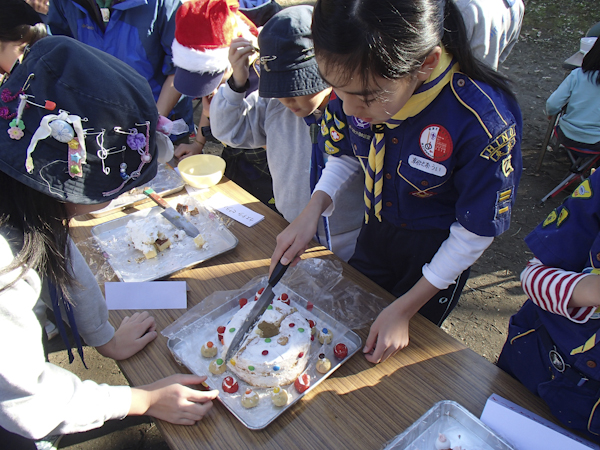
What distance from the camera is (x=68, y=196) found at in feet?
2.68

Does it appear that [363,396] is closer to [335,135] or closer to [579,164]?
[335,135]

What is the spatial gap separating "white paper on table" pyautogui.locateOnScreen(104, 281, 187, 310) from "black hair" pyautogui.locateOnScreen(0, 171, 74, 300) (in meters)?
0.44

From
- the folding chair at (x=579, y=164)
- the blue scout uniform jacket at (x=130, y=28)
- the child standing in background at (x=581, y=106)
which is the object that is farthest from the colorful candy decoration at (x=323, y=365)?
the folding chair at (x=579, y=164)

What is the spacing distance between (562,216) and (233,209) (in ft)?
4.01

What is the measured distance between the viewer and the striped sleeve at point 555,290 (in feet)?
3.19

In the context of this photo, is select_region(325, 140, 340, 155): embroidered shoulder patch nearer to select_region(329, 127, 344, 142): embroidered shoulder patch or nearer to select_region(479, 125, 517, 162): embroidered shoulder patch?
select_region(329, 127, 344, 142): embroidered shoulder patch

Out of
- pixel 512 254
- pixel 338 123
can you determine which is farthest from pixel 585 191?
pixel 512 254

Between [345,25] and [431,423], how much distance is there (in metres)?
0.95

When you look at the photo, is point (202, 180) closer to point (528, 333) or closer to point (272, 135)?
point (272, 135)

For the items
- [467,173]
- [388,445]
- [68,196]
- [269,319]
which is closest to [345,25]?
[467,173]

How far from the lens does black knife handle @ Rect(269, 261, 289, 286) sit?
1274 mm

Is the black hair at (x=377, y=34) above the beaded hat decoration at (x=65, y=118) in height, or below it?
above

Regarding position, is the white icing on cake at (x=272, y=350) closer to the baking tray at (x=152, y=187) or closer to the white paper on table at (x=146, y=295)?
the white paper on table at (x=146, y=295)

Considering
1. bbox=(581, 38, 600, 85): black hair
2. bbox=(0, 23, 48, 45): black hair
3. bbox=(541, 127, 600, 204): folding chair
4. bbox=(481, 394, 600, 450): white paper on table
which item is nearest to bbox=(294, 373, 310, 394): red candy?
bbox=(481, 394, 600, 450): white paper on table
